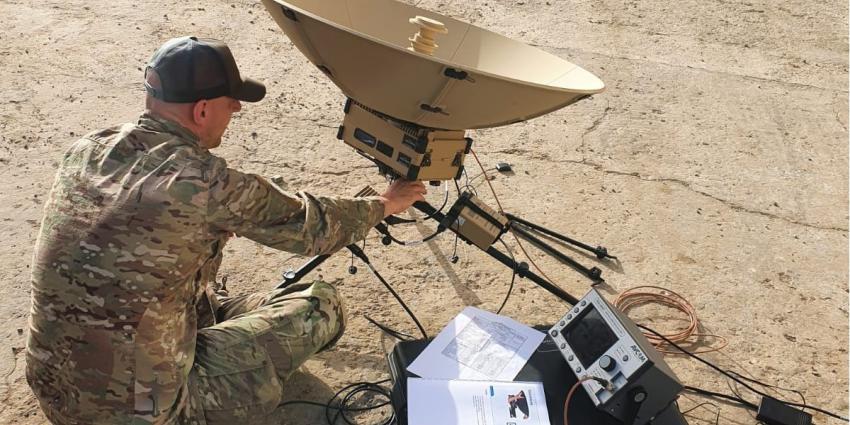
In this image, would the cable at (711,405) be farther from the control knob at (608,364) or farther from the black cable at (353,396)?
the black cable at (353,396)

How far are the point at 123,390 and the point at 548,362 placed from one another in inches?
58.7

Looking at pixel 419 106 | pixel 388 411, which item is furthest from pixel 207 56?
pixel 388 411

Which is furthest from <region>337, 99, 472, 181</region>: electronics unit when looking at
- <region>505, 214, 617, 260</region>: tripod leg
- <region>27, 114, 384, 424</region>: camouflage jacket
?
<region>505, 214, 617, 260</region>: tripod leg

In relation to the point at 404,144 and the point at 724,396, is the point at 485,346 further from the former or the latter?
the point at 724,396

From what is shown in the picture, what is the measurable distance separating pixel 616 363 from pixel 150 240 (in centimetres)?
156

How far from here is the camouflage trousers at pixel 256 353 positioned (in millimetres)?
2527

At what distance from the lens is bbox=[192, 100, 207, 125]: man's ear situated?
7.39 feet

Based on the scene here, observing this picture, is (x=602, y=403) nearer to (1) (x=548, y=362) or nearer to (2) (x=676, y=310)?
(1) (x=548, y=362)

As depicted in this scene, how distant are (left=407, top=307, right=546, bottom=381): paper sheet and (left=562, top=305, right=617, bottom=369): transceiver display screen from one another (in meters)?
0.19

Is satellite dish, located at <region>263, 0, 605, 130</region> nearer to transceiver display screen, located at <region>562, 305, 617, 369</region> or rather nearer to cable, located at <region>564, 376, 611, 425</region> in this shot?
transceiver display screen, located at <region>562, 305, 617, 369</region>

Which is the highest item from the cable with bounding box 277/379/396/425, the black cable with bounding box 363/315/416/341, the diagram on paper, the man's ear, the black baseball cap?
the black baseball cap

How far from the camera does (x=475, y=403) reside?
2.43m

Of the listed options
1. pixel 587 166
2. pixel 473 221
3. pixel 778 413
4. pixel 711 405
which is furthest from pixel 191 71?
pixel 587 166

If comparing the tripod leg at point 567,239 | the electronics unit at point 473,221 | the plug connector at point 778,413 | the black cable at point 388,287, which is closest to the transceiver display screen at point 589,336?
the electronics unit at point 473,221
